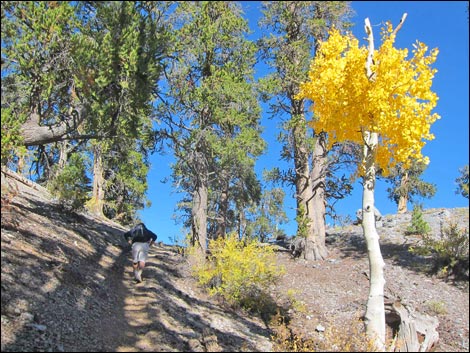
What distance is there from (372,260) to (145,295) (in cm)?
475

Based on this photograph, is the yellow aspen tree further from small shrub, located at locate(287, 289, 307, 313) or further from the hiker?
the hiker

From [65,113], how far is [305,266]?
27.7ft

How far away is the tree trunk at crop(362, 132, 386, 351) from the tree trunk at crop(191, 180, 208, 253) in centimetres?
577

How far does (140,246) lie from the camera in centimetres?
1029

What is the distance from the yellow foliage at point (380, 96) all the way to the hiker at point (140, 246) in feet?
17.1

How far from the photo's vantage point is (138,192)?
24.9m

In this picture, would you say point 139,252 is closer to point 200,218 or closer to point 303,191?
point 200,218

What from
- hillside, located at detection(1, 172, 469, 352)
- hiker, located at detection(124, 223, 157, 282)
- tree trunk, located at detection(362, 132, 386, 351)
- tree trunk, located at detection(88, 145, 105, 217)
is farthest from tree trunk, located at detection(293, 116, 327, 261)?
tree trunk, located at detection(88, 145, 105, 217)

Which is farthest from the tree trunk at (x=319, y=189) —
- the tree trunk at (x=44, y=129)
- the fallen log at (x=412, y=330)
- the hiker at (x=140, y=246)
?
the tree trunk at (x=44, y=129)

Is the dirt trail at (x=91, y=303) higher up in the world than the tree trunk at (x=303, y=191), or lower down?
lower down

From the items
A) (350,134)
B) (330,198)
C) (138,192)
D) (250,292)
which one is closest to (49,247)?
(250,292)

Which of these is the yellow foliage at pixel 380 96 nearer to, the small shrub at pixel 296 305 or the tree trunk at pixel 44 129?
the small shrub at pixel 296 305

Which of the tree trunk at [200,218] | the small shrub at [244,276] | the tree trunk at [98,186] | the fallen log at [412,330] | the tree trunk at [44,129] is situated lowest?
the fallen log at [412,330]

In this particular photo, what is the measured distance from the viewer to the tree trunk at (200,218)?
12219mm
